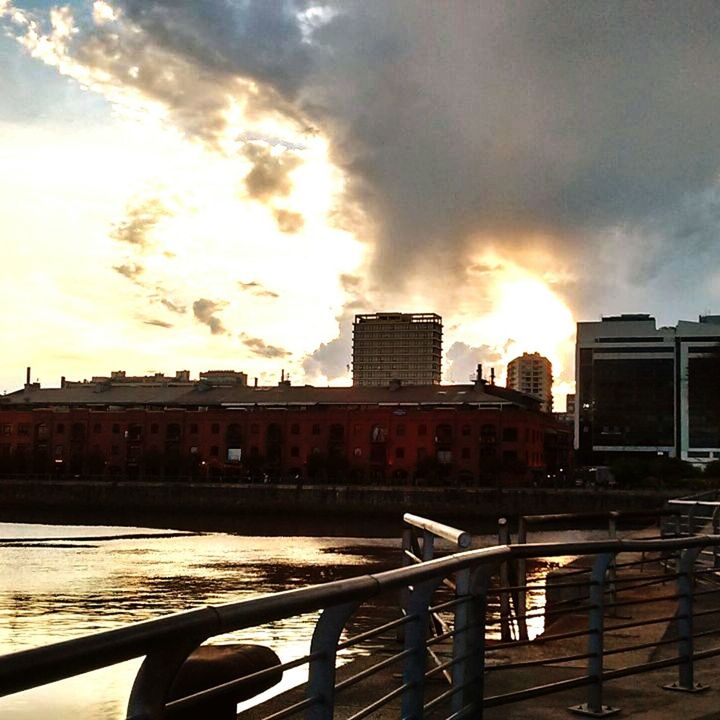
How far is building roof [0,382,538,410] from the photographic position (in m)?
122

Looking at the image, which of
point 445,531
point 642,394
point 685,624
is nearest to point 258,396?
point 642,394

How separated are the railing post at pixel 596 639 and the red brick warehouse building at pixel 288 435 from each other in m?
105

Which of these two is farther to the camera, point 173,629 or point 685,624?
point 685,624

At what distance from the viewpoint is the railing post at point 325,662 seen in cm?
372

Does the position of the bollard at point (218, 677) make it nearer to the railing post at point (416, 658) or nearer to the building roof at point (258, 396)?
the railing post at point (416, 658)

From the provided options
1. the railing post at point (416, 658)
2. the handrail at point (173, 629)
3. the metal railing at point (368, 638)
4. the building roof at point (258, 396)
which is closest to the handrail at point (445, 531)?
the metal railing at point (368, 638)

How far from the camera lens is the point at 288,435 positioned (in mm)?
122188

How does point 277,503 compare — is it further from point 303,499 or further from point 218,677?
point 218,677

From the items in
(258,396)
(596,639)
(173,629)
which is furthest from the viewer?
(258,396)

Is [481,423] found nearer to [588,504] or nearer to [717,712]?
[588,504]

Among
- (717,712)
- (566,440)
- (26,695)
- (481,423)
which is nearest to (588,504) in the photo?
(481,423)

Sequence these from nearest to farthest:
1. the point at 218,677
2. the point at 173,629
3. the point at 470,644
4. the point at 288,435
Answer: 1. the point at 173,629
2. the point at 218,677
3. the point at 470,644
4. the point at 288,435

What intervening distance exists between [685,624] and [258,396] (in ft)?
407

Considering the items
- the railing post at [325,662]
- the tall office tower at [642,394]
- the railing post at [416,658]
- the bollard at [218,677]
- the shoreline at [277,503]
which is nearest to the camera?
the bollard at [218,677]
